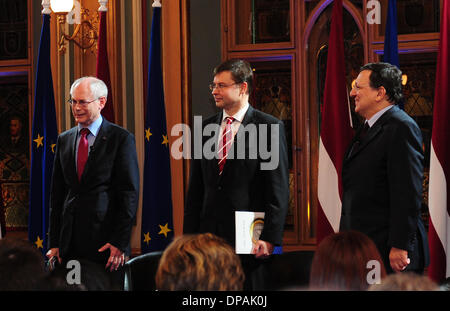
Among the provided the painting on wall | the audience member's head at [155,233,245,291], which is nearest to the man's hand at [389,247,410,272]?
the audience member's head at [155,233,245,291]

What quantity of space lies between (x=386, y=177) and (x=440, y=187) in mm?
1329

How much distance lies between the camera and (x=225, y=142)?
10.1ft

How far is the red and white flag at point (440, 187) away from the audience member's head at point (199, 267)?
2.79 m

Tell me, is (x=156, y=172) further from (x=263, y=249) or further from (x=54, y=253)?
(x=263, y=249)

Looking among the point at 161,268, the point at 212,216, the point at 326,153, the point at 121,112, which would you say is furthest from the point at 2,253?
the point at 121,112

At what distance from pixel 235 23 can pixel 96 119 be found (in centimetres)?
269

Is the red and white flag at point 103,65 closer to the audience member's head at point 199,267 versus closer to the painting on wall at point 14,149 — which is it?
the painting on wall at point 14,149

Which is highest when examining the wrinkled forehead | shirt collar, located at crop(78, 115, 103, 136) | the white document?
the wrinkled forehead

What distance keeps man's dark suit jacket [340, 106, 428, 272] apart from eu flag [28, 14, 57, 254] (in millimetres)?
2633

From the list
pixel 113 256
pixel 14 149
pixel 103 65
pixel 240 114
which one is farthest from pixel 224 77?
pixel 14 149

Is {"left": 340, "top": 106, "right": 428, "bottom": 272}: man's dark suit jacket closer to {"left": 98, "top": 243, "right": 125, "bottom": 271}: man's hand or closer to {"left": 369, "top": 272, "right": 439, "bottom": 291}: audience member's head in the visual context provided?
{"left": 98, "top": 243, "right": 125, "bottom": 271}: man's hand

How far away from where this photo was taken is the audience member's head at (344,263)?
1.62 m

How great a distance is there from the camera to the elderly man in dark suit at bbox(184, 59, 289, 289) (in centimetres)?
296

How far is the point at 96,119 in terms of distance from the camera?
3.22m
